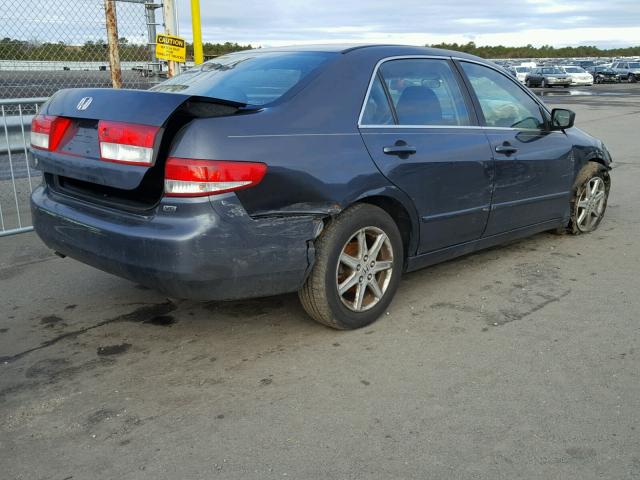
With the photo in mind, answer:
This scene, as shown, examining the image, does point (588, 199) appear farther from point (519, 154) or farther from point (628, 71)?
point (628, 71)

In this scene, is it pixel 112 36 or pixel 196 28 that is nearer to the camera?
pixel 112 36

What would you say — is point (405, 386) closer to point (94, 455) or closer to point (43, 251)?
point (94, 455)

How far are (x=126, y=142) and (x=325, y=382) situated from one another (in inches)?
61.5

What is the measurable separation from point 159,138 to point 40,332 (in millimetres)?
1605

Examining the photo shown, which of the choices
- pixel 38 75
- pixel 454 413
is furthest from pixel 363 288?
pixel 38 75

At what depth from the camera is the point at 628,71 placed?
52562 mm

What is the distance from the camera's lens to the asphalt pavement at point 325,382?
8.95ft

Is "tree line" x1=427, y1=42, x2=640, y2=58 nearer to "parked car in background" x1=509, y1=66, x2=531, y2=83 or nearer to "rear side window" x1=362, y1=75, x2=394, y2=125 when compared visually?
"parked car in background" x1=509, y1=66, x2=531, y2=83

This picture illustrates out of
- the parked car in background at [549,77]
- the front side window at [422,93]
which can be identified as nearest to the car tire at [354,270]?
the front side window at [422,93]

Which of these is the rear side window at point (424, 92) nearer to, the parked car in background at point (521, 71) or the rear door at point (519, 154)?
the rear door at point (519, 154)

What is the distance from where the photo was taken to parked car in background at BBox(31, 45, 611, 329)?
3273 mm

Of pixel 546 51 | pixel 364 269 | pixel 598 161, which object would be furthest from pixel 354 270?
pixel 546 51

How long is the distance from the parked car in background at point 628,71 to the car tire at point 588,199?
52500mm

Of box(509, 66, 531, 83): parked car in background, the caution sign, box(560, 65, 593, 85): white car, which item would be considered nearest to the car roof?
the caution sign
